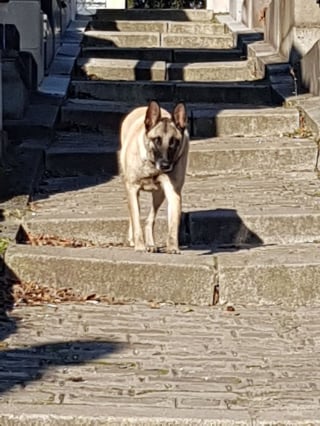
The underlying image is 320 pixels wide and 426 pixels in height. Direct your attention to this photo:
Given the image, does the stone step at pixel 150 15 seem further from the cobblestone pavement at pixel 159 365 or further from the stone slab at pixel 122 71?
the cobblestone pavement at pixel 159 365

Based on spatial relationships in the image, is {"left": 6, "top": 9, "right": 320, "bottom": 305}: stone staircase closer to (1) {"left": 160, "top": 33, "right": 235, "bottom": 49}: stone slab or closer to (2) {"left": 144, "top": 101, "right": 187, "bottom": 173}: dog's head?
(1) {"left": 160, "top": 33, "right": 235, "bottom": 49}: stone slab

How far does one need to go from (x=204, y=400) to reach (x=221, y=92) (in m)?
7.84

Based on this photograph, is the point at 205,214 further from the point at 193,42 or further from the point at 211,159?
the point at 193,42

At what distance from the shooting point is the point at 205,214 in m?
8.54

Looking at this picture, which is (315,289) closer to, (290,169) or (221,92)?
(290,169)

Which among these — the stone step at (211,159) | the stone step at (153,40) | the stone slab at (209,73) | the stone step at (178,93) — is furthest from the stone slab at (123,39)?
the stone step at (211,159)

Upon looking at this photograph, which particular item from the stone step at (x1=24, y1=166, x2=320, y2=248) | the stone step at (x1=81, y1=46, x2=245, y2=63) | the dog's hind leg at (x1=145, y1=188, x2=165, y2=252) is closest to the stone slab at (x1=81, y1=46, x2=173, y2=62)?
→ the stone step at (x1=81, y1=46, x2=245, y2=63)

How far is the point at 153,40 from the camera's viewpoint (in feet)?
55.2

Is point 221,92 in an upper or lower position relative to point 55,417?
lower

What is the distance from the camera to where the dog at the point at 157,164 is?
7648mm

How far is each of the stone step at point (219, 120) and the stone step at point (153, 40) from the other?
489 cm

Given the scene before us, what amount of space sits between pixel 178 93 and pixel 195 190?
361 centimetres

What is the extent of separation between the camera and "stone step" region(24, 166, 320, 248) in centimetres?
831

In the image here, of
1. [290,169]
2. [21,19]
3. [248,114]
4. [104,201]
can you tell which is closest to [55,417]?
[104,201]
